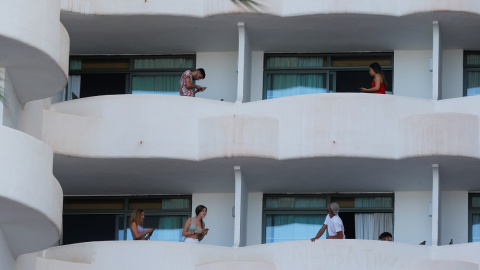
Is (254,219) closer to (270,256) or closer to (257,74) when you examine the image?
(270,256)

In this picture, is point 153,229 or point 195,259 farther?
point 153,229

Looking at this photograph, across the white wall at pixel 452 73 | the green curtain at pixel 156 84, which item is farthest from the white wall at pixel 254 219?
the white wall at pixel 452 73

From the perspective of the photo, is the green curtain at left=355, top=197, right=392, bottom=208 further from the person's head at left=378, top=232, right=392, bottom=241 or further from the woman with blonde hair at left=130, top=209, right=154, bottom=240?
the woman with blonde hair at left=130, top=209, right=154, bottom=240

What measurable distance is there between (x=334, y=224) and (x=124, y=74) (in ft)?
21.1

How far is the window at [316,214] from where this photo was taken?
32875 millimetres

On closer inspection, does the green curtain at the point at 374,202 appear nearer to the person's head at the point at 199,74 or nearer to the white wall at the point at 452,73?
the white wall at the point at 452,73

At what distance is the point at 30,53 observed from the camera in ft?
86.1

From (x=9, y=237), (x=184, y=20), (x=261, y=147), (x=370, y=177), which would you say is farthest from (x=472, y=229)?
(x=9, y=237)

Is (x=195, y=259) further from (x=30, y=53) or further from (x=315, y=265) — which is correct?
(x=30, y=53)

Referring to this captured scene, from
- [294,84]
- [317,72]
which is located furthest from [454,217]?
[294,84]

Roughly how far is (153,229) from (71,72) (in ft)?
12.6

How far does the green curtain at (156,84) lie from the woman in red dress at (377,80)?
424 centimetres

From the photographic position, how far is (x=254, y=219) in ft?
108

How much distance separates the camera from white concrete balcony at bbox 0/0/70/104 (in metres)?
25.5
